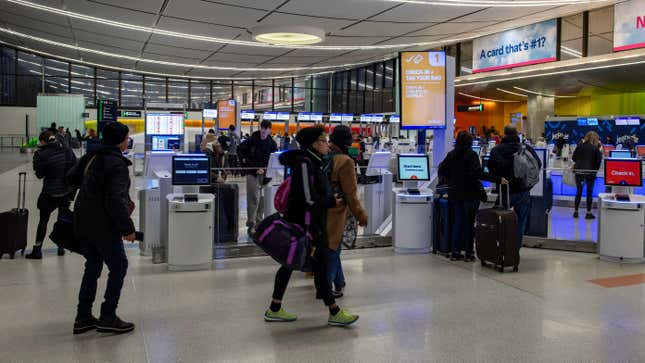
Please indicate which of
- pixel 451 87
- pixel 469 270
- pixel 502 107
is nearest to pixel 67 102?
pixel 502 107

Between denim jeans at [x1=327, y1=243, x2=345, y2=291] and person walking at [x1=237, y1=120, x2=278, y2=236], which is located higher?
person walking at [x1=237, y1=120, x2=278, y2=236]

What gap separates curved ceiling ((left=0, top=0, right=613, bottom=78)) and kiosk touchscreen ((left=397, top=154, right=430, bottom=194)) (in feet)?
21.9

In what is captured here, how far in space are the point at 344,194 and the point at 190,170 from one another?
2.52 metres

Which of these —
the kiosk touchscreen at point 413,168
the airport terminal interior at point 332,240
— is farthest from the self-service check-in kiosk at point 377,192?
the kiosk touchscreen at point 413,168

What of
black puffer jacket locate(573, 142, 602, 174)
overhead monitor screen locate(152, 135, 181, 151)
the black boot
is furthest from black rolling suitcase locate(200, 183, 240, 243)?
black puffer jacket locate(573, 142, 602, 174)

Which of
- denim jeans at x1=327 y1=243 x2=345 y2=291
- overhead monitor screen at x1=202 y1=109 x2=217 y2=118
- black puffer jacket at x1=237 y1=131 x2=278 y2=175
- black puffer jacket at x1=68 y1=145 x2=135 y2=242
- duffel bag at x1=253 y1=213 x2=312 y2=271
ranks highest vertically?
overhead monitor screen at x1=202 y1=109 x2=217 y2=118

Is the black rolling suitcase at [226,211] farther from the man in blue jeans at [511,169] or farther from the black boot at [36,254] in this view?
the man in blue jeans at [511,169]

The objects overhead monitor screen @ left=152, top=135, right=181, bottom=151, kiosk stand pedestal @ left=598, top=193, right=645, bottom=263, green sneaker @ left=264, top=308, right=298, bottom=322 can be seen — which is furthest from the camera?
overhead monitor screen @ left=152, top=135, right=181, bottom=151

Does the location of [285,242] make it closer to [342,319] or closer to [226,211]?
[342,319]

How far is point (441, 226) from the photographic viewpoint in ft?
22.8

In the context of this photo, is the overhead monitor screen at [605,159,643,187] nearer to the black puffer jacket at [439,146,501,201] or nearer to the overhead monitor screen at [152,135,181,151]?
the black puffer jacket at [439,146,501,201]

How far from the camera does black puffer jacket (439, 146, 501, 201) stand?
21.1 feet

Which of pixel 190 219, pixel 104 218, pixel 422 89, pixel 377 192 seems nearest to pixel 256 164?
pixel 377 192

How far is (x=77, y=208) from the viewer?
3.87 meters
